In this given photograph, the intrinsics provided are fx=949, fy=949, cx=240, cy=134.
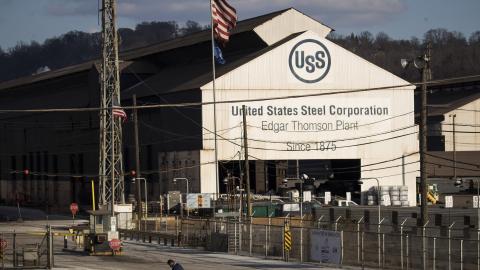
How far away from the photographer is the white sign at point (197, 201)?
237ft

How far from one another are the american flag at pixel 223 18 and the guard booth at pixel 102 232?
17709 millimetres

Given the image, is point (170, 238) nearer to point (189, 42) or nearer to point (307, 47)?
point (307, 47)

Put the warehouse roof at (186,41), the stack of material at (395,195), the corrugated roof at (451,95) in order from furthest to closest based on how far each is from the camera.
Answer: the corrugated roof at (451,95)
the warehouse roof at (186,41)
the stack of material at (395,195)

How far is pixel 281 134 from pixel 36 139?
37.9 m

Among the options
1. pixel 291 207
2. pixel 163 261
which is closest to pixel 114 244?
pixel 163 261

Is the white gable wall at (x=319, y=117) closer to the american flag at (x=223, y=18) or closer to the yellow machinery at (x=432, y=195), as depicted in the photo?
the yellow machinery at (x=432, y=195)

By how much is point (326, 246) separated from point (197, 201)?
90.8ft

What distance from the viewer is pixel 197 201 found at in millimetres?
72875

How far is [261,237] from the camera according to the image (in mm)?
56156

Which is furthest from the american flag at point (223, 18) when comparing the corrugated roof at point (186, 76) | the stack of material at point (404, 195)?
the stack of material at point (404, 195)

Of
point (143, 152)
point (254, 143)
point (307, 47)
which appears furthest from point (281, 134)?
point (143, 152)

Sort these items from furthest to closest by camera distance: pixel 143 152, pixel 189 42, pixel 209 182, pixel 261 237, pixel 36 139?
pixel 36 139, pixel 189 42, pixel 143 152, pixel 209 182, pixel 261 237

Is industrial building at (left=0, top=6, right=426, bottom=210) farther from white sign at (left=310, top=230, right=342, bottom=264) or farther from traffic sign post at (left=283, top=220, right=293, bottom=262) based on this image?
white sign at (left=310, top=230, right=342, bottom=264)

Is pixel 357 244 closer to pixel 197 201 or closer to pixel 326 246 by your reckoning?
pixel 326 246
